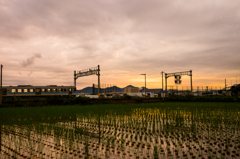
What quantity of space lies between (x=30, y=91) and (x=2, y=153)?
1385 inches

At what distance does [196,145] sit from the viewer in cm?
704

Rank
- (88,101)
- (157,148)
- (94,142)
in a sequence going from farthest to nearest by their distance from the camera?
(88,101), (94,142), (157,148)

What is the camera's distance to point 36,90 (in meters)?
38.8

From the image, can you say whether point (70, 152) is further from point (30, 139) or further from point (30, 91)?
point (30, 91)

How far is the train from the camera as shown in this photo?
37.2 m

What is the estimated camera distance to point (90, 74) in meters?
46.4

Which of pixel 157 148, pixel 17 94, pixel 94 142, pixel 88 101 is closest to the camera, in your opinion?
pixel 157 148

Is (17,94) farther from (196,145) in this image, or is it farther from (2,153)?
(196,145)

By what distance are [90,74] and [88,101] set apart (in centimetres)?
1406

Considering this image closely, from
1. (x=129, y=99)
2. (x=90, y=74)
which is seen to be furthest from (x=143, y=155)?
(x=90, y=74)

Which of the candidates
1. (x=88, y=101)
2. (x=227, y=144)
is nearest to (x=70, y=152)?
A: (x=227, y=144)

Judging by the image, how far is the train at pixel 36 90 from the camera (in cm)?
3719

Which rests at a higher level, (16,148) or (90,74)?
(90,74)

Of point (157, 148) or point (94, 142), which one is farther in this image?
point (94, 142)
